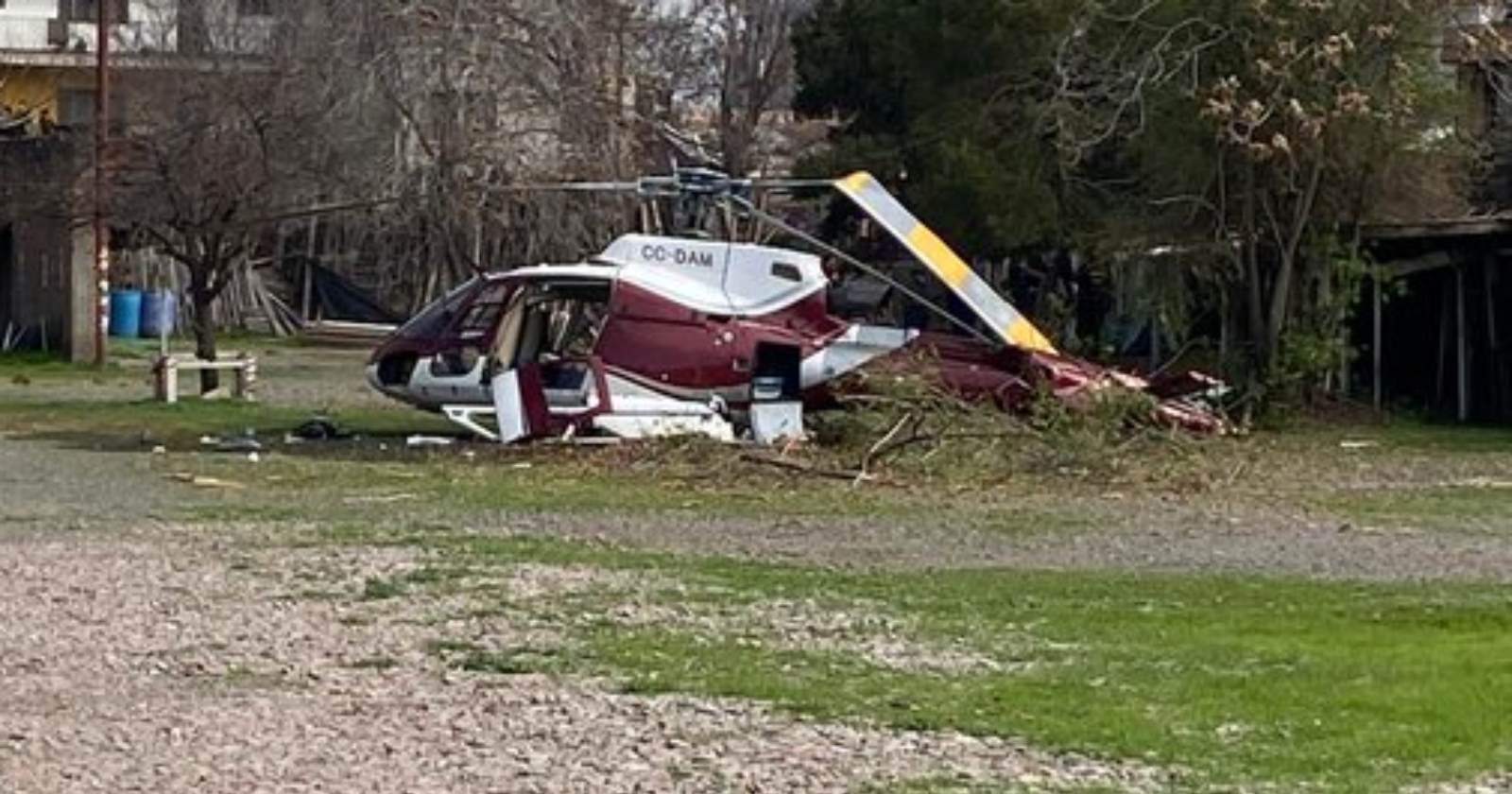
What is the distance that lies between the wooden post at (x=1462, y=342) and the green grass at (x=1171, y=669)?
63.3ft

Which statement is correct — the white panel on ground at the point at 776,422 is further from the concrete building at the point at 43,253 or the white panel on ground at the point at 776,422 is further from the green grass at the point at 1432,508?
the concrete building at the point at 43,253

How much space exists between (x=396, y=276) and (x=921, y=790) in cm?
4980

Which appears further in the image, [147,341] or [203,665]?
[147,341]

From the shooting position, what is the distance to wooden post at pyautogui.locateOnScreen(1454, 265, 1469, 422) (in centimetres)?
3584

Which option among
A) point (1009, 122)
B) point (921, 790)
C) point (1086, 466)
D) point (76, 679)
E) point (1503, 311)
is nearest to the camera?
point (921, 790)

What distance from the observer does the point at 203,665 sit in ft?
44.3

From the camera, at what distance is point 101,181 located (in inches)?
1638

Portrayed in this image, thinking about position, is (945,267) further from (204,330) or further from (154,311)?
(154,311)

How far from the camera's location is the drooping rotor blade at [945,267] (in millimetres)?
28484

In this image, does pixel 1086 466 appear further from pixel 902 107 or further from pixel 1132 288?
pixel 902 107

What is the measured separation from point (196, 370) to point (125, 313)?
16972 mm

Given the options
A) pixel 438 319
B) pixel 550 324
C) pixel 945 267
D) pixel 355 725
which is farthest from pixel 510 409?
pixel 355 725

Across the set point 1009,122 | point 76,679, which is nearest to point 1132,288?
point 1009,122

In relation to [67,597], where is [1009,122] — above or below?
above
